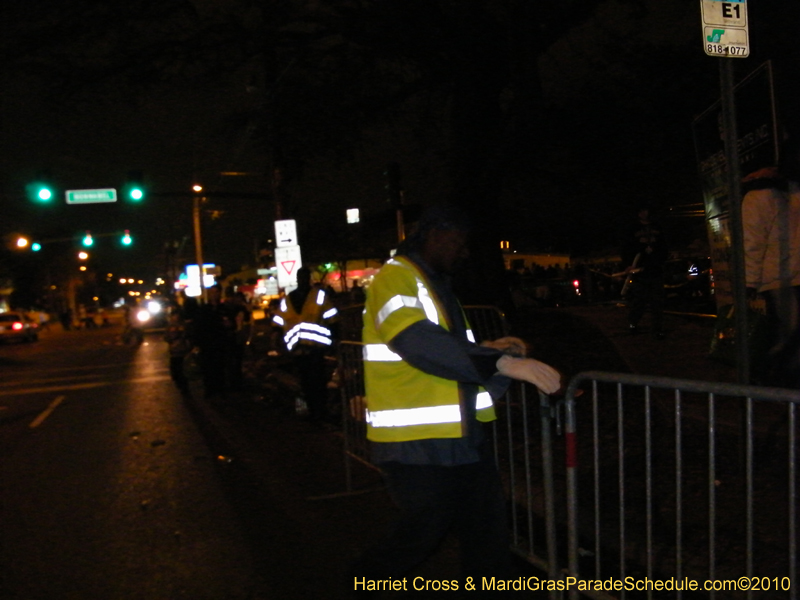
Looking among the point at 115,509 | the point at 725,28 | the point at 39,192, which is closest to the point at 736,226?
the point at 725,28

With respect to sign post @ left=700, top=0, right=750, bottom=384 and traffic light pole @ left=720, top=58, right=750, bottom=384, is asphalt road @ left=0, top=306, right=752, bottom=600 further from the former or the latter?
sign post @ left=700, top=0, right=750, bottom=384

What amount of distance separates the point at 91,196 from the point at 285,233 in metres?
7.24

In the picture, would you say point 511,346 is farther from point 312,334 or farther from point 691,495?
point 312,334

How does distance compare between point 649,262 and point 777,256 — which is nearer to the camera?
point 777,256

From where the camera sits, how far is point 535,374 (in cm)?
339

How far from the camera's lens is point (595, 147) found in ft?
37.8

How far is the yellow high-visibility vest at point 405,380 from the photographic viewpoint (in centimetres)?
346

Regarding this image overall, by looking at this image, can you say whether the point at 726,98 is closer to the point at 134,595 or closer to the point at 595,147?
the point at 134,595

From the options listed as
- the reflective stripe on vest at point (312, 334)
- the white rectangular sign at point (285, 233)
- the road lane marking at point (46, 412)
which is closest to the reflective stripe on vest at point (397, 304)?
the reflective stripe on vest at point (312, 334)

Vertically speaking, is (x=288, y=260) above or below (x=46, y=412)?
above

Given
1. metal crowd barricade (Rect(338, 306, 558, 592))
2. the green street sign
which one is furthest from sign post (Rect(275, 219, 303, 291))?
metal crowd barricade (Rect(338, 306, 558, 592))

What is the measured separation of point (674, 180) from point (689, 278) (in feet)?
15.4

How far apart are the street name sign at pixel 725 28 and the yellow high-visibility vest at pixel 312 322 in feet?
19.6

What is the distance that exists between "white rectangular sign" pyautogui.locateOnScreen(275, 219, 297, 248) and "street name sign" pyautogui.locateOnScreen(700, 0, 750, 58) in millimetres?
12336
